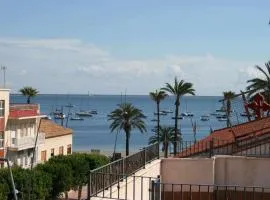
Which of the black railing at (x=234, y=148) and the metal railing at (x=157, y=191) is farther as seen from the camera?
the black railing at (x=234, y=148)

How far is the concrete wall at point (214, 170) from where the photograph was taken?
1539cm

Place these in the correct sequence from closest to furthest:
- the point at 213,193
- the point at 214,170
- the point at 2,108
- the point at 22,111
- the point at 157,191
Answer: the point at 157,191
the point at 213,193
the point at 214,170
the point at 2,108
the point at 22,111

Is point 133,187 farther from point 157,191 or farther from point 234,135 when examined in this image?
point 234,135

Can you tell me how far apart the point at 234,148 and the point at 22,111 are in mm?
50317

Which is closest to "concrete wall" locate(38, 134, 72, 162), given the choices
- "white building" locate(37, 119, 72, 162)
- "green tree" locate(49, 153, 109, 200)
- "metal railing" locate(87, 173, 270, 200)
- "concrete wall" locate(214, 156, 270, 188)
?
"white building" locate(37, 119, 72, 162)

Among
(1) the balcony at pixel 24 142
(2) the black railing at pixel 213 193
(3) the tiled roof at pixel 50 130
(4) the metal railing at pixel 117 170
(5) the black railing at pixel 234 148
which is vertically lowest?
(1) the balcony at pixel 24 142

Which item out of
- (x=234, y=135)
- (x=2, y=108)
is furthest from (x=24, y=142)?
(x=234, y=135)

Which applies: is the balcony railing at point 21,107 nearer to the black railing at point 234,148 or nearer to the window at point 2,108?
the window at point 2,108

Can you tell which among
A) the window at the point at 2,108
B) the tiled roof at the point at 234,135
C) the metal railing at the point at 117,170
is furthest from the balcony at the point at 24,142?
the metal railing at the point at 117,170

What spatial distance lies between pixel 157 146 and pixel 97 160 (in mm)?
36965

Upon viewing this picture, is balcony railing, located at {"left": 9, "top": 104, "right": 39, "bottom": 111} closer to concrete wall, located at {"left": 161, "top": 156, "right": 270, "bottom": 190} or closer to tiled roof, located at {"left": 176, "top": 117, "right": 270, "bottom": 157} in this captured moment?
tiled roof, located at {"left": 176, "top": 117, "right": 270, "bottom": 157}

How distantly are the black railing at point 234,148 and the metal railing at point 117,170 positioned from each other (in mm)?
1368

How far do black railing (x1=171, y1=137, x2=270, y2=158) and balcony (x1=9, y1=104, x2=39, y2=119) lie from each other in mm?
47306

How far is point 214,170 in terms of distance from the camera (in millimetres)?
15953
